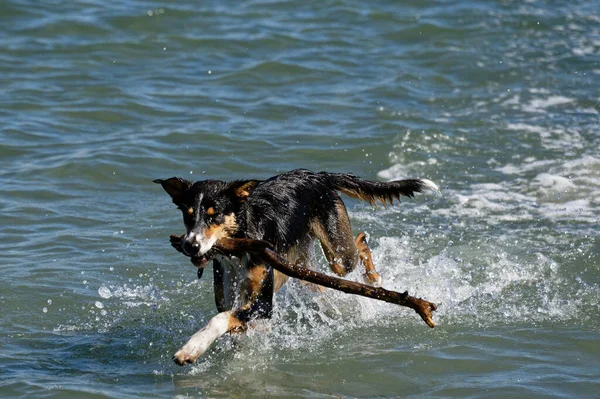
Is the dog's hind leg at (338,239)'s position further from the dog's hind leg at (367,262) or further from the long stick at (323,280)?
the long stick at (323,280)

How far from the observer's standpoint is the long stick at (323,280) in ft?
20.9

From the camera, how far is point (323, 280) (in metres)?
6.50

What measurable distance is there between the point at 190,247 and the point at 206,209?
0.35 m

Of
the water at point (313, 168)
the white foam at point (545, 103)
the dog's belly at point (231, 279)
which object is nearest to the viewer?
Result: the water at point (313, 168)

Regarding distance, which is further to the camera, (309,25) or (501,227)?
(309,25)

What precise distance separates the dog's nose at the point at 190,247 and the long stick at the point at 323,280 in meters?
0.26

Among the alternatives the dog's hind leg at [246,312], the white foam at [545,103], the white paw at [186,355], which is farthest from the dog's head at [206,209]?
the white foam at [545,103]

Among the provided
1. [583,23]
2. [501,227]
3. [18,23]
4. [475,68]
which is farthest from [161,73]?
[583,23]

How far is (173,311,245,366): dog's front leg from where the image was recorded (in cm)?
637

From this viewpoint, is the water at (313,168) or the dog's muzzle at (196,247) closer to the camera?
the dog's muzzle at (196,247)

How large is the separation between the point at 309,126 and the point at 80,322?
618 centimetres

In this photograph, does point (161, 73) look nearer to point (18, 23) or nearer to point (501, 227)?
point (18, 23)

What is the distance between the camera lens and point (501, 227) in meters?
10.1

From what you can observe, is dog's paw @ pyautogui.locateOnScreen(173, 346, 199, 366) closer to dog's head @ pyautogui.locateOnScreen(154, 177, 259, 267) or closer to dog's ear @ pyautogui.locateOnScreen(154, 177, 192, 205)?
dog's head @ pyautogui.locateOnScreen(154, 177, 259, 267)
